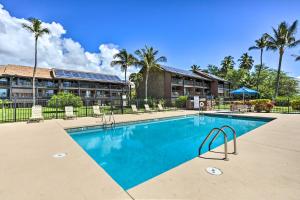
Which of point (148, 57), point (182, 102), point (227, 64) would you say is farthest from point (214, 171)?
point (227, 64)

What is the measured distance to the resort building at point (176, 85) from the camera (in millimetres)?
29406

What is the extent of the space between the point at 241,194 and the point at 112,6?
1270cm

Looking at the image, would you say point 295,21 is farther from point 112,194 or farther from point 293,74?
point 112,194

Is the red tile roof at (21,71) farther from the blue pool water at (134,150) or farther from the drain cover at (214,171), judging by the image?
the drain cover at (214,171)

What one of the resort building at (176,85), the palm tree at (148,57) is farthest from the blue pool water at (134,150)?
the resort building at (176,85)

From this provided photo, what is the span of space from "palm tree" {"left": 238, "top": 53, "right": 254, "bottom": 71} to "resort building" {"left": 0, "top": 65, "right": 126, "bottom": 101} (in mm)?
33907

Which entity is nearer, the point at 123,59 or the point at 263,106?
the point at 263,106

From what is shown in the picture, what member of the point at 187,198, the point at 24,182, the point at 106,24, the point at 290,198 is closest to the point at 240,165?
the point at 290,198

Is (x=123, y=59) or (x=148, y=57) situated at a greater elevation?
(x=123, y=59)

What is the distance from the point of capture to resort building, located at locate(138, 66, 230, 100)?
96.5 ft

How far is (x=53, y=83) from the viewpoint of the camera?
34.3 metres

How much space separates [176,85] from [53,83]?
25.8 m

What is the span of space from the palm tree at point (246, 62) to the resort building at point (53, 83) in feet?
111

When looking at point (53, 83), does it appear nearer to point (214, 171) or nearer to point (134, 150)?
point (134, 150)
